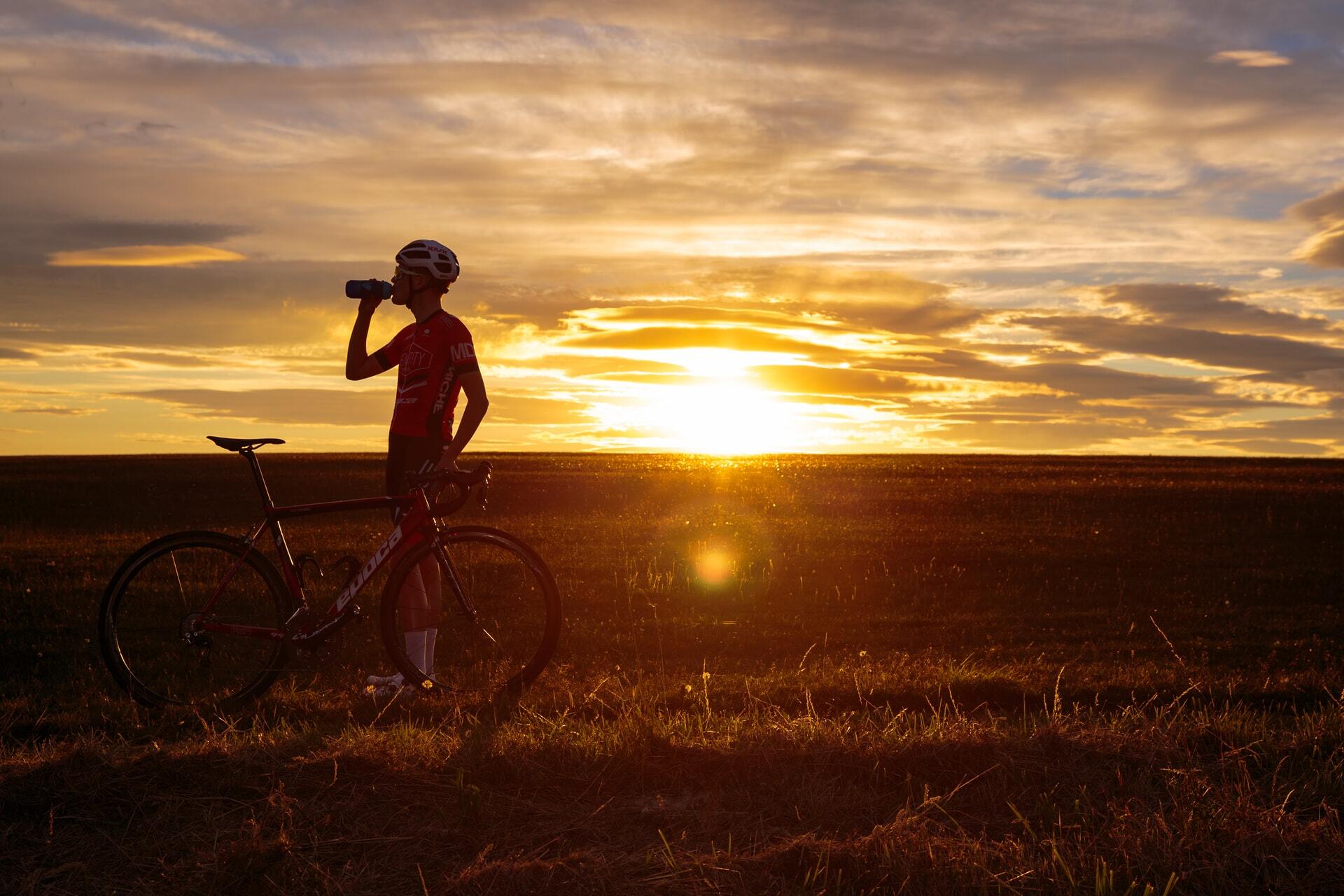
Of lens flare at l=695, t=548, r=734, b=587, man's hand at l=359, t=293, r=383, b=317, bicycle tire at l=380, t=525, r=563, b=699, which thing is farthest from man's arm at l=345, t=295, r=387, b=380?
lens flare at l=695, t=548, r=734, b=587

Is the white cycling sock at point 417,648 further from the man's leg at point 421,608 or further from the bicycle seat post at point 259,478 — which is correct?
the bicycle seat post at point 259,478

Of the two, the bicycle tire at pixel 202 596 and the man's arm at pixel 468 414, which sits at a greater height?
the man's arm at pixel 468 414

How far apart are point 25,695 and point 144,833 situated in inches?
192

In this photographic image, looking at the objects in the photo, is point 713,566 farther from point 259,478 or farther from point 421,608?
point 259,478

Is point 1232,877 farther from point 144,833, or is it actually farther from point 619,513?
point 619,513

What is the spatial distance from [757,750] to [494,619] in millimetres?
3467

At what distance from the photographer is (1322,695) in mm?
10148

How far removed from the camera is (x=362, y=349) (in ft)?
28.5

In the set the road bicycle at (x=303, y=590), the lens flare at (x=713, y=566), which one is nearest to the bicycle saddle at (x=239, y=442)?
the road bicycle at (x=303, y=590)

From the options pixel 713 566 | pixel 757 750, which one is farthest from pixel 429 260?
pixel 713 566

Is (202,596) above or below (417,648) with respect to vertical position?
above

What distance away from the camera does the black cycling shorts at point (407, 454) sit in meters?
8.31

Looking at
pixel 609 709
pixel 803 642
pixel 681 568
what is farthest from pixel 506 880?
pixel 681 568

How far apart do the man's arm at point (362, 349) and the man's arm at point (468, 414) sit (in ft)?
2.84
